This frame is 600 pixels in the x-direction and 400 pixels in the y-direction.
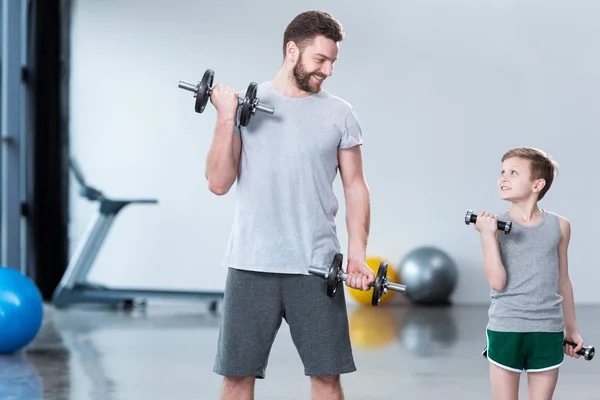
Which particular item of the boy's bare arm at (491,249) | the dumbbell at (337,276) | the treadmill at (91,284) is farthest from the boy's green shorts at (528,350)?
the treadmill at (91,284)

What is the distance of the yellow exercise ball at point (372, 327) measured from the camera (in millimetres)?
4398

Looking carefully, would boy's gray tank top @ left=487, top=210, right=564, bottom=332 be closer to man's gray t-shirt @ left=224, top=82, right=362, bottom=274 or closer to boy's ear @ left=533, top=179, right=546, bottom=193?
boy's ear @ left=533, top=179, right=546, bottom=193

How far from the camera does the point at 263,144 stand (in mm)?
2029

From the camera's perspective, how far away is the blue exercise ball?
380 cm

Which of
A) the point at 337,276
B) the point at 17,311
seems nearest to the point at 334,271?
the point at 337,276

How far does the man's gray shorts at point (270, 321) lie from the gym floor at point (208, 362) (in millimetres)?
1089

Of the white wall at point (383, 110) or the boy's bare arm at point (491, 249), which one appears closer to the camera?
the boy's bare arm at point (491, 249)

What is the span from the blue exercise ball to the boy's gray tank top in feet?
8.12

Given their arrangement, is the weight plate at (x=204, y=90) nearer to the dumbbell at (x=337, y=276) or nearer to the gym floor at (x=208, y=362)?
the dumbbell at (x=337, y=276)

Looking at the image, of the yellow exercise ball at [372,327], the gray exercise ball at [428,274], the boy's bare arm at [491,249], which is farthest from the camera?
the gray exercise ball at [428,274]

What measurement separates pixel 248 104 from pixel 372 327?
3.22m

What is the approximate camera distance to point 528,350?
1.96 m

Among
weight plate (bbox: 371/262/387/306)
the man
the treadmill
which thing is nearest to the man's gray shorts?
the man

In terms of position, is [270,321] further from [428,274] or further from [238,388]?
[428,274]
